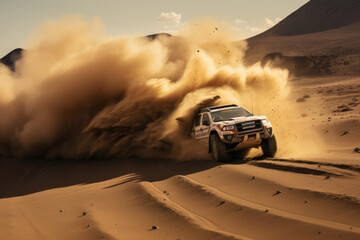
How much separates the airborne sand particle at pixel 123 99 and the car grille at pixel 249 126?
172cm

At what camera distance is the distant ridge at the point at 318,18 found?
126312mm

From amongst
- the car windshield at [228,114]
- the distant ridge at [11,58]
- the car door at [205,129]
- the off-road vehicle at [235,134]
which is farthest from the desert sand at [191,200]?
the distant ridge at [11,58]

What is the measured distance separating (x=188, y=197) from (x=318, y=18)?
138m

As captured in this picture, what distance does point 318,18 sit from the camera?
138m

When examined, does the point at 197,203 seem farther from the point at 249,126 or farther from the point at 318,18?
the point at 318,18

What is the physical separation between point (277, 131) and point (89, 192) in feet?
24.1

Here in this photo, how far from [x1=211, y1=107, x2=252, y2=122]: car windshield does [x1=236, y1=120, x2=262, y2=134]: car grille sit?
2.56 feet

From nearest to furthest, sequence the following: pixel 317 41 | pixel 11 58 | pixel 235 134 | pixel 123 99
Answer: pixel 235 134 → pixel 123 99 → pixel 317 41 → pixel 11 58

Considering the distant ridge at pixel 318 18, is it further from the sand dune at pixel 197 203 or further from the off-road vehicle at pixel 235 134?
the sand dune at pixel 197 203

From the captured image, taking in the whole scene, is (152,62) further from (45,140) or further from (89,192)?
(89,192)

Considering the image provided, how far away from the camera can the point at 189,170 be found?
12.7 m

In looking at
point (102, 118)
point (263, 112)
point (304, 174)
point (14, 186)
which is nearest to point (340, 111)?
point (263, 112)

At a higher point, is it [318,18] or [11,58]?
[11,58]

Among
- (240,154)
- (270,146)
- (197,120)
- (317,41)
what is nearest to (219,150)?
(270,146)
